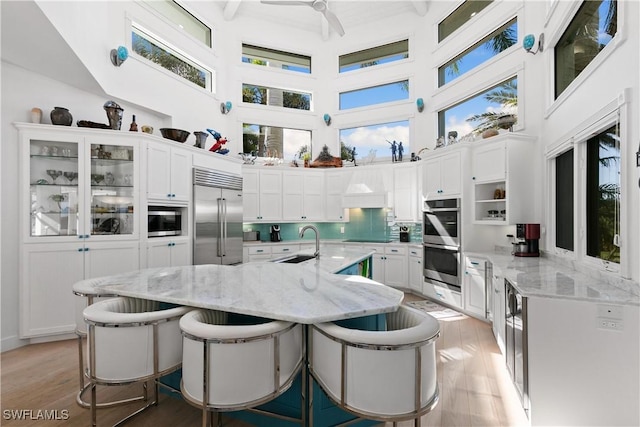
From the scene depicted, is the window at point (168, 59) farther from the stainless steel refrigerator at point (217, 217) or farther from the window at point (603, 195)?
the window at point (603, 195)

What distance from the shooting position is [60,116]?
3625mm

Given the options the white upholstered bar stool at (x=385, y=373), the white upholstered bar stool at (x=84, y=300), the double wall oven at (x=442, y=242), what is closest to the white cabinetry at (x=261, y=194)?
the double wall oven at (x=442, y=242)

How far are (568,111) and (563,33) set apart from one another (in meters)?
0.93

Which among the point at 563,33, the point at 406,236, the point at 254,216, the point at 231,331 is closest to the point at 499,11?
the point at 563,33

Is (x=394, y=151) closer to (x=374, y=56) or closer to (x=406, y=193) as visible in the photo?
(x=406, y=193)

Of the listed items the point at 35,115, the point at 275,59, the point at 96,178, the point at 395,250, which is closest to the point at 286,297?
the point at 96,178

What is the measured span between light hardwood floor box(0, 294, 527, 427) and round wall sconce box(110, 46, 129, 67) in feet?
11.2

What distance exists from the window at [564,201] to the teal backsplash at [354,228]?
111 inches

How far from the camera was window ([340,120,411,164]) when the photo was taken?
6465 mm

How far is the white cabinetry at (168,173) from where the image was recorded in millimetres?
4043

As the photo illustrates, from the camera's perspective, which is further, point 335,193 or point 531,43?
point 335,193

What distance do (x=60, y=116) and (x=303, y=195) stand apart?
400 centimetres

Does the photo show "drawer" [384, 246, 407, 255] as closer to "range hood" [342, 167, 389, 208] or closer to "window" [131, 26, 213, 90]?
"range hood" [342, 167, 389, 208]

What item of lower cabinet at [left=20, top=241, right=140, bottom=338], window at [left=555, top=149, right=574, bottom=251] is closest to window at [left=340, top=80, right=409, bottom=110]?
window at [left=555, top=149, right=574, bottom=251]
